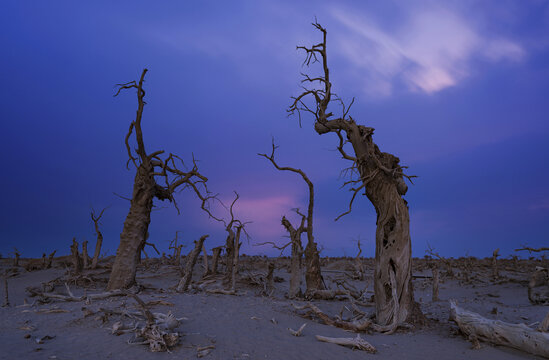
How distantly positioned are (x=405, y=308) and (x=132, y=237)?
1004 cm

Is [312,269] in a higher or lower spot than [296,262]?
lower

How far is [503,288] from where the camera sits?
60.5ft

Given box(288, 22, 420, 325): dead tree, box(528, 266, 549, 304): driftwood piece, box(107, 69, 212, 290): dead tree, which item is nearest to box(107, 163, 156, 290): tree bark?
box(107, 69, 212, 290): dead tree

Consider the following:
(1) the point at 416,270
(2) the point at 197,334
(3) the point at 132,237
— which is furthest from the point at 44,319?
(1) the point at 416,270

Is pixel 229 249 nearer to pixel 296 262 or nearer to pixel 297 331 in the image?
pixel 296 262

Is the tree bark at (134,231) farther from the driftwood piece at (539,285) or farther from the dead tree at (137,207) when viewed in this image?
the driftwood piece at (539,285)

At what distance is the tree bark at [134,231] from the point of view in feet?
45.8

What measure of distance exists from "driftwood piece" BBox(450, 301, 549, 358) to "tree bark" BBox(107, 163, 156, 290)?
11118 millimetres

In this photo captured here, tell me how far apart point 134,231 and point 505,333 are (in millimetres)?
12233

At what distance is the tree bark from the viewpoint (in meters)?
14.0

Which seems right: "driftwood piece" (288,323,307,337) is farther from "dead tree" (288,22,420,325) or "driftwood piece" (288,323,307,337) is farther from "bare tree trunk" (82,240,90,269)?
"bare tree trunk" (82,240,90,269)

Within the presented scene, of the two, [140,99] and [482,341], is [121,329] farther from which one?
[140,99]

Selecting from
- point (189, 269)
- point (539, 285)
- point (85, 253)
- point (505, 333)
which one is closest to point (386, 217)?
point (505, 333)

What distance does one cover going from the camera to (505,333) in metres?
8.19
